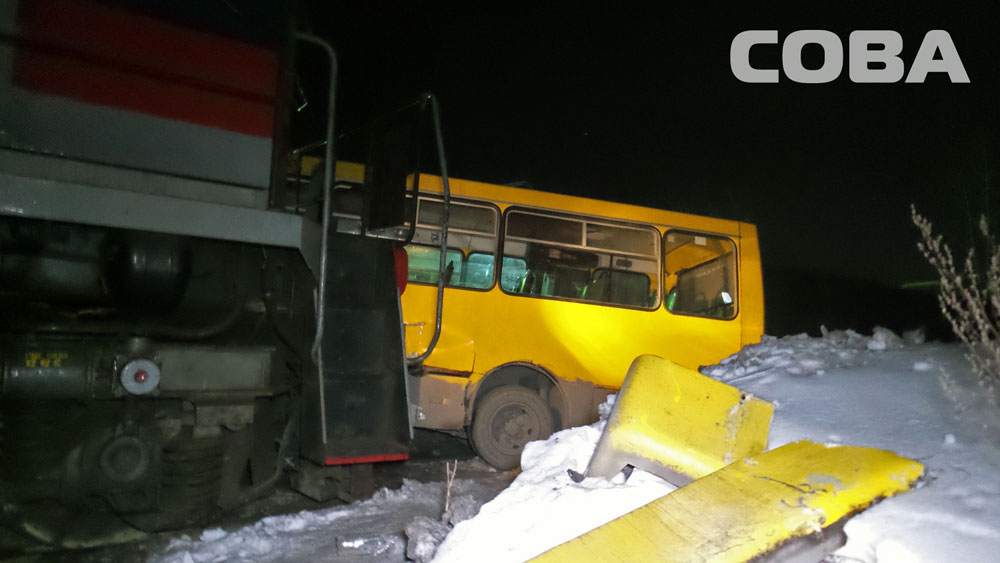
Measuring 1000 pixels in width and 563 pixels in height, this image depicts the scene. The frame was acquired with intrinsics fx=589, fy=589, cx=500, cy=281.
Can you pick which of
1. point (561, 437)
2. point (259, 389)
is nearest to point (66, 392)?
point (259, 389)

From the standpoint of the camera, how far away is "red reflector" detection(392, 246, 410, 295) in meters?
4.41

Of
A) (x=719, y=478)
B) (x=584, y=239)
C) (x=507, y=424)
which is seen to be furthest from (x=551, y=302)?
(x=719, y=478)

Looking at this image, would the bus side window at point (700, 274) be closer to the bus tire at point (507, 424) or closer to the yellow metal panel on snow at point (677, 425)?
the bus tire at point (507, 424)

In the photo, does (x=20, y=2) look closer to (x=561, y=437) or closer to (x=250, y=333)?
(x=250, y=333)

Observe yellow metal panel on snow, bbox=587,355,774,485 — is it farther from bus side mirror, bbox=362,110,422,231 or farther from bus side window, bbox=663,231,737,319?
bus side window, bbox=663,231,737,319

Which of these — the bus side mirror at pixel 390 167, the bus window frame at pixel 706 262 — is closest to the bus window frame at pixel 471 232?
the bus side mirror at pixel 390 167

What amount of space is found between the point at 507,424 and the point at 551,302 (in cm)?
149

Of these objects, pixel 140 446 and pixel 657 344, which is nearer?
pixel 140 446

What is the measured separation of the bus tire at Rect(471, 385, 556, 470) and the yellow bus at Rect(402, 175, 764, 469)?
0.5 inches

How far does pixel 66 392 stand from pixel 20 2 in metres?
1.96

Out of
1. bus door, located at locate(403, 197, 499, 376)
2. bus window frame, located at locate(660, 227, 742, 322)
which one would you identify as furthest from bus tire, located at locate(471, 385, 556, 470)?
bus window frame, located at locate(660, 227, 742, 322)

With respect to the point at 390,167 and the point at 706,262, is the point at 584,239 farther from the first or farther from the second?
the point at 390,167

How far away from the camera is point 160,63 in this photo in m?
3.12

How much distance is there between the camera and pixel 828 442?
2.54 m
